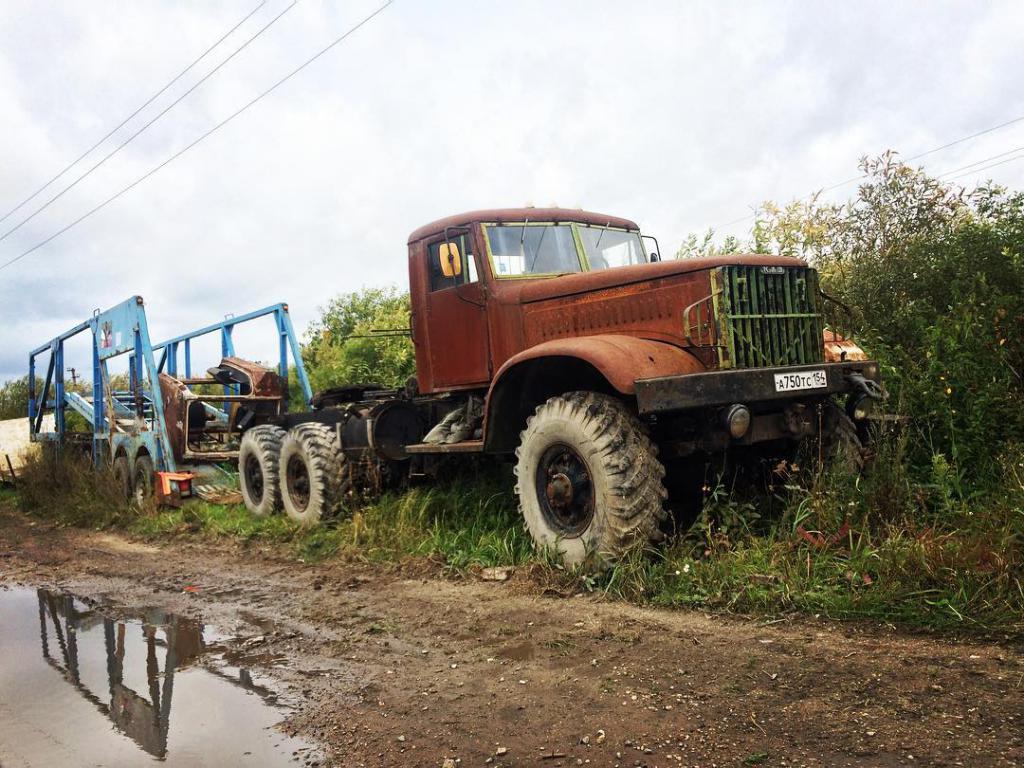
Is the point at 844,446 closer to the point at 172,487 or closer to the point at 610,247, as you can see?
the point at 610,247

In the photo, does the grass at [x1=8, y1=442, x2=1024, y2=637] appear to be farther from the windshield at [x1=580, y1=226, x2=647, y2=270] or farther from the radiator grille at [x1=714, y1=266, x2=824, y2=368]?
the windshield at [x1=580, y1=226, x2=647, y2=270]

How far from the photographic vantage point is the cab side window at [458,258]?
262 inches

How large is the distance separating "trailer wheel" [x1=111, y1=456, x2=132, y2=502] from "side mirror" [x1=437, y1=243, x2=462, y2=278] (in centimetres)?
625

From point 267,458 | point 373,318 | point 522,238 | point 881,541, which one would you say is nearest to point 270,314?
point 267,458

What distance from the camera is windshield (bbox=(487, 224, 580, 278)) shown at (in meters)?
6.58

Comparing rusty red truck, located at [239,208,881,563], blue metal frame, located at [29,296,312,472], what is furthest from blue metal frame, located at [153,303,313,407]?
rusty red truck, located at [239,208,881,563]

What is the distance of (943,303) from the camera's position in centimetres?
758

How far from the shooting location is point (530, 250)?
665cm

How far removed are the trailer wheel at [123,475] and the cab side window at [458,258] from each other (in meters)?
6.14

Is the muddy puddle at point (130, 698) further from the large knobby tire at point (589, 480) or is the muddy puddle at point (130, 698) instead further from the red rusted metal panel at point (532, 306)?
the red rusted metal panel at point (532, 306)

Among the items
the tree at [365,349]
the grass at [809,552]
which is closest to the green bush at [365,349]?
the tree at [365,349]

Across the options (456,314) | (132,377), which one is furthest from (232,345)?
(456,314)

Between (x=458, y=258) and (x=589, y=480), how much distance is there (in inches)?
93.6

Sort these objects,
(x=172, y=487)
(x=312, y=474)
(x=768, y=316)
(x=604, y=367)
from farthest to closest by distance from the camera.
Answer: (x=172, y=487) → (x=312, y=474) → (x=768, y=316) → (x=604, y=367)
